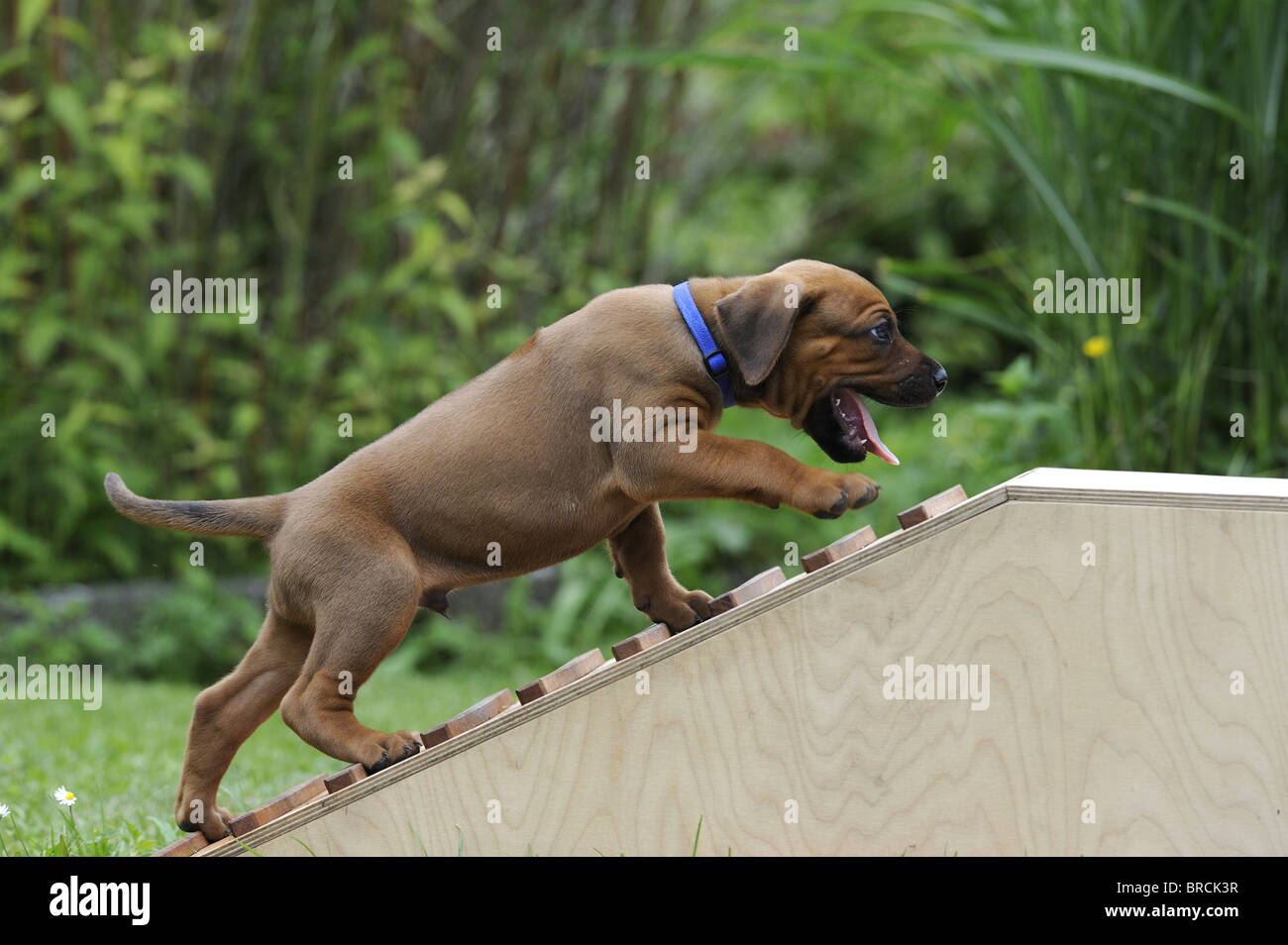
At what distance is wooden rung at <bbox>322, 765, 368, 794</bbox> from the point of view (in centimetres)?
284

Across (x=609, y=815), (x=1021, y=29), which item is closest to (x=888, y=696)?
(x=609, y=815)

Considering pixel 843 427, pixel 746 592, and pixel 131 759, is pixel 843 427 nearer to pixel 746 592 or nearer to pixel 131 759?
pixel 746 592

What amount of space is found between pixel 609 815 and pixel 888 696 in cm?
61

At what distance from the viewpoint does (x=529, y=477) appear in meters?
2.92

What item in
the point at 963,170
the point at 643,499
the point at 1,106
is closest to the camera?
the point at 643,499

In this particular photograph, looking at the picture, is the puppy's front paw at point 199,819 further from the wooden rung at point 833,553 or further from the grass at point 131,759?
the wooden rung at point 833,553

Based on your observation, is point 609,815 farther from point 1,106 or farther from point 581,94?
point 581,94

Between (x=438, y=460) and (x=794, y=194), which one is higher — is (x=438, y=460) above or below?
below

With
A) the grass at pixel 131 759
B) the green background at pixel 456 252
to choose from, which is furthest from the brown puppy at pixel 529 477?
the green background at pixel 456 252

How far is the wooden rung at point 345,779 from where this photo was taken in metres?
2.84

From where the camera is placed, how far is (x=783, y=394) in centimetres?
300

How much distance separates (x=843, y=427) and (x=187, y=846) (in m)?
1.66

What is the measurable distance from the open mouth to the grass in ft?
5.90
